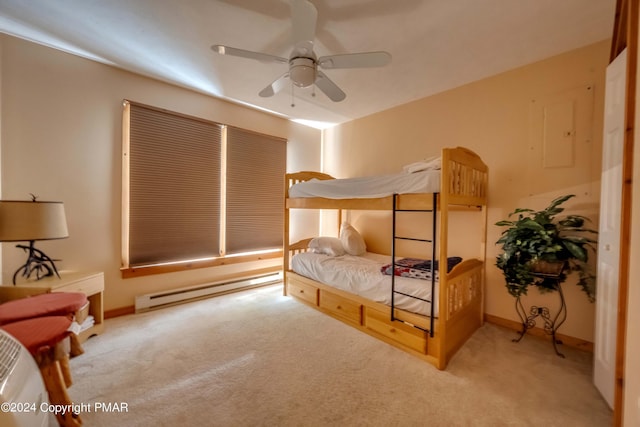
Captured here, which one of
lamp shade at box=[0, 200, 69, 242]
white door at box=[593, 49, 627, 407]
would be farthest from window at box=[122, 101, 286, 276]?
white door at box=[593, 49, 627, 407]

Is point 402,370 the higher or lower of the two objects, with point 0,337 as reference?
lower

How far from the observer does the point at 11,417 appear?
29.4 inches

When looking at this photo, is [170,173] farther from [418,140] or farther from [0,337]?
[418,140]

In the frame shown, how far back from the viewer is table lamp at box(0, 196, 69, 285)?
181cm

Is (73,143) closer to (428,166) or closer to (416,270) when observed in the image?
(428,166)

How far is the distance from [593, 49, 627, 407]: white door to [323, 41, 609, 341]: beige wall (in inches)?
24.4

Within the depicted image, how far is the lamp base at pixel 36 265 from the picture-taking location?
81.9 inches

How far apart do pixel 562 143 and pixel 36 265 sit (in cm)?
511

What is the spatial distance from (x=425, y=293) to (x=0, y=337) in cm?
246

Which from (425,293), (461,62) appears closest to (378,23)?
(461,62)

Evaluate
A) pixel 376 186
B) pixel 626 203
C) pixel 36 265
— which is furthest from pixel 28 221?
pixel 626 203

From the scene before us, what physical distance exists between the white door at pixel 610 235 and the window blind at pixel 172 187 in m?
3.95


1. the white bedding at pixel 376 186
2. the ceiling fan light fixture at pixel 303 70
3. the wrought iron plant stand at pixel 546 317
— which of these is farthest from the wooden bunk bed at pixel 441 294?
the ceiling fan light fixture at pixel 303 70

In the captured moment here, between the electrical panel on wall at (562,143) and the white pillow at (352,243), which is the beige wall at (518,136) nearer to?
the electrical panel on wall at (562,143)
